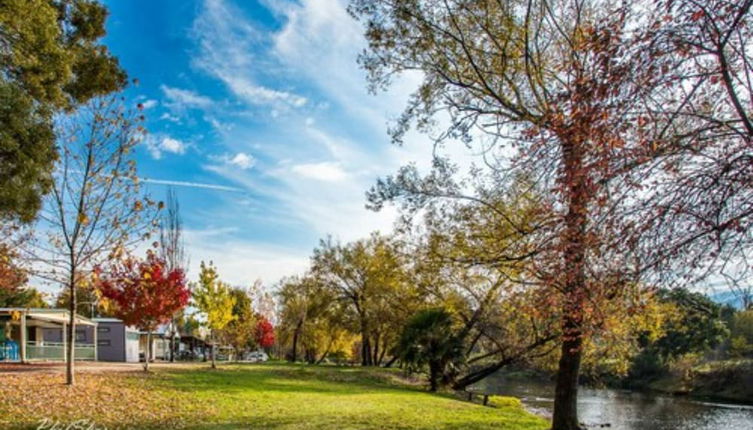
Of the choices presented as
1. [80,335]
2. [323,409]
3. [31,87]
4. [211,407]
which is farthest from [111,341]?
[31,87]

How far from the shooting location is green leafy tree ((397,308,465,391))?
23.0m

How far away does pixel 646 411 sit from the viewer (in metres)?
27.5

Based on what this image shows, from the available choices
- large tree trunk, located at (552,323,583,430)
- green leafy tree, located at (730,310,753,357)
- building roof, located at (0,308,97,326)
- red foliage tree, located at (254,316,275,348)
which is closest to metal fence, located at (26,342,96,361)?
building roof, located at (0,308,97,326)

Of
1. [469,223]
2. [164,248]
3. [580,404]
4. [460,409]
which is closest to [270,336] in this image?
[164,248]

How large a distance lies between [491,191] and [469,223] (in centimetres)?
121

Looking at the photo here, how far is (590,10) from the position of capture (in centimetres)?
1105

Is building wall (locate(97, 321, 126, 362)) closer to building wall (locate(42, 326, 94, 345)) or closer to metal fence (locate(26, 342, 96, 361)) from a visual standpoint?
building wall (locate(42, 326, 94, 345))

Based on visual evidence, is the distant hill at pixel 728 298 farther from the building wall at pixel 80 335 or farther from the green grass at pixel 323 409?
the building wall at pixel 80 335

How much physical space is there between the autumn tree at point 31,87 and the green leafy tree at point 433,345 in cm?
1678

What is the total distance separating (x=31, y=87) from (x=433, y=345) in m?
18.4

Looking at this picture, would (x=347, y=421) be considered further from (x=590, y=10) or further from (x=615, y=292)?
(x=590, y=10)

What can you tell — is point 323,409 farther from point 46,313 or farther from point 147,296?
point 46,313

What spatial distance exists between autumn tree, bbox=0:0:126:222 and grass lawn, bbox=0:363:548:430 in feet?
14.3

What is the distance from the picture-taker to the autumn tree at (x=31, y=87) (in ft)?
26.8
